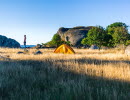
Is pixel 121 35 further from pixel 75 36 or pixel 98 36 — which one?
pixel 75 36

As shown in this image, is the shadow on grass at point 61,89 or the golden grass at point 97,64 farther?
the golden grass at point 97,64

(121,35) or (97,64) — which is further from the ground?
(121,35)

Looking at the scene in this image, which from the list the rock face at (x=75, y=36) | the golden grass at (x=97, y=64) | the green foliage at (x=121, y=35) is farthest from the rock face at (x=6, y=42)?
the golden grass at (x=97, y=64)

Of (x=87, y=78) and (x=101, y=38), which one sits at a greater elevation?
(x=101, y=38)

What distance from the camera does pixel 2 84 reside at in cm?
462

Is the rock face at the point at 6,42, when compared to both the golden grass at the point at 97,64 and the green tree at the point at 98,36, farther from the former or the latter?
the golden grass at the point at 97,64

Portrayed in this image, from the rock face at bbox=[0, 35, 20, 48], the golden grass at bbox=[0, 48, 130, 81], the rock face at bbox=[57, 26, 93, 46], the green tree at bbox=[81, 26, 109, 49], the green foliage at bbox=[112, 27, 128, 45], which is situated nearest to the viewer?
the golden grass at bbox=[0, 48, 130, 81]

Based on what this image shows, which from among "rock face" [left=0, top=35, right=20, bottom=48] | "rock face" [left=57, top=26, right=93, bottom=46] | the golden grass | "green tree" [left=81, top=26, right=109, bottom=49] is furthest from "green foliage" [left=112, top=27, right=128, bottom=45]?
"rock face" [left=57, top=26, right=93, bottom=46]

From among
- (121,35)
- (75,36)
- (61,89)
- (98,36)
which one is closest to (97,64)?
(61,89)

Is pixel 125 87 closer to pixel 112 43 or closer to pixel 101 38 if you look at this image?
pixel 101 38

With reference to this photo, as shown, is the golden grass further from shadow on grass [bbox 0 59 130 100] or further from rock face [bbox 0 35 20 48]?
rock face [bbox 0 35 20 48]

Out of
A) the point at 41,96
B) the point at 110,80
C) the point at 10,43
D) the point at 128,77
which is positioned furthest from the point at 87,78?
the point at 10,43

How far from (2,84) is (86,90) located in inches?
78.9

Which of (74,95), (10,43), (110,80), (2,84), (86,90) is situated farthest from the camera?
(10,43)
